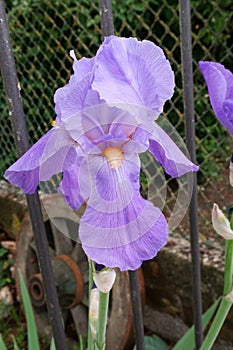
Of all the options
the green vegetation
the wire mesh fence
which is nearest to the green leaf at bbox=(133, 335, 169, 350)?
the wire mesh fence

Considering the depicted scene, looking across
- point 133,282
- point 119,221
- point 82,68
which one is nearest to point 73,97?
point 82,68

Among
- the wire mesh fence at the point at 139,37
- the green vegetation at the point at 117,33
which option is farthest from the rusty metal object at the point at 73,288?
the green vegetation at the point at 117,33

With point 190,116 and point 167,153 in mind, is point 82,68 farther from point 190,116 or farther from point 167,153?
point 190,116

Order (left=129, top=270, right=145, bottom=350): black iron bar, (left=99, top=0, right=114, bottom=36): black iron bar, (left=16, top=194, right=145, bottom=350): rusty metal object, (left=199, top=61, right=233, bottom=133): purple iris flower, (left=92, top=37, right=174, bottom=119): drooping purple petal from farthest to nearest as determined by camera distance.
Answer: (left=16, top=194, right=145, bottom=350): rusty metal object < (left=129, top=270, right=145, bottom=350): black iron bar < (left=99, top=0, right=114, bottom=36): black iron bar < (left=199, top=61, right=233, bottom=133): purple iris flower < (left=92, top=37, right=174, bottom=119): drooping purple petal

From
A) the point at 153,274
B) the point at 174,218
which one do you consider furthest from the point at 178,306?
the point at 174,218

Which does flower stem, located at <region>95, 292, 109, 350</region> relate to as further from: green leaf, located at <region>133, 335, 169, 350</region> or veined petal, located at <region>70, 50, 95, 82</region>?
green leaf, located at <region>133, 335, 169, 350</region>

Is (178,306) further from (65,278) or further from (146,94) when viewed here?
(146,94)

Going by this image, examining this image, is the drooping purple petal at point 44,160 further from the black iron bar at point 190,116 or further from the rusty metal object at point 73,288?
the rusty metal object at point 73,288
